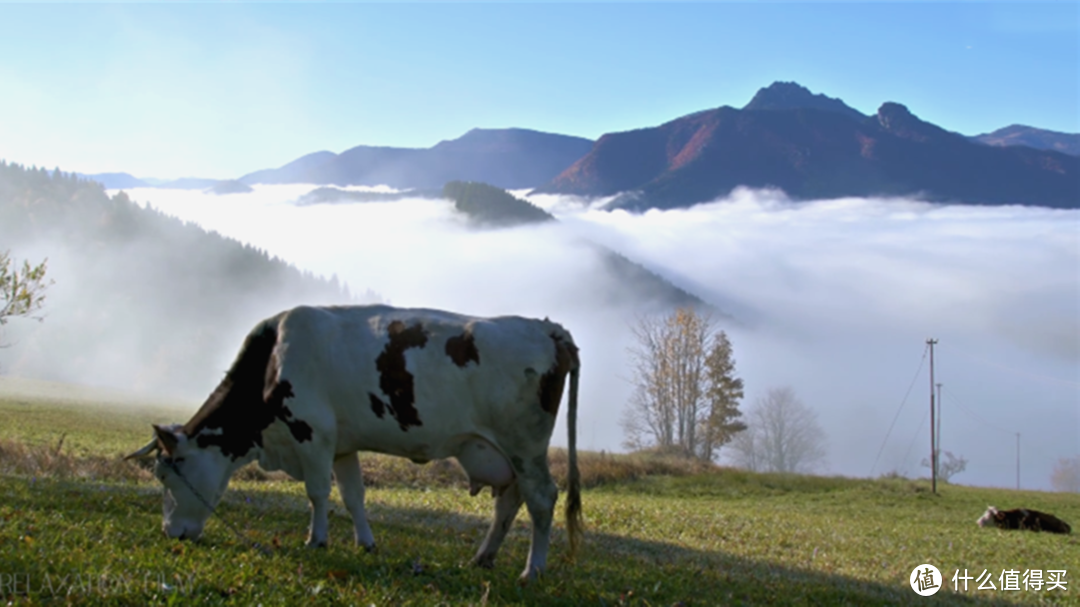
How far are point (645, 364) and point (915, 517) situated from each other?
80.6 metres

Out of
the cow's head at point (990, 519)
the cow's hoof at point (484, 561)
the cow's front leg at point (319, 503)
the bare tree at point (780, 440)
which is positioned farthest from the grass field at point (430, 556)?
the bare tree at point (780, 440)

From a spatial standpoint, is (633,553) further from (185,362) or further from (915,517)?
(185,362)

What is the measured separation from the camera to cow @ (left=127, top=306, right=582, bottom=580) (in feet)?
34.7

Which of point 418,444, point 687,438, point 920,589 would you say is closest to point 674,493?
point 920,589

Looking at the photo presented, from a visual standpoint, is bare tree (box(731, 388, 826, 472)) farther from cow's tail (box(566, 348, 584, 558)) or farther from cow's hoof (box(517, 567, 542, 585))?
cow's hoof (box(517, 567, 542, 585))

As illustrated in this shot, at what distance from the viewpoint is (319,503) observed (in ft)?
34.9

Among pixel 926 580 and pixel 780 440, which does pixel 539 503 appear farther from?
pixel 780 440

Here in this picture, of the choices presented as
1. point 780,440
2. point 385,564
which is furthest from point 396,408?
point 780,440

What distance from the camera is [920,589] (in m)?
13.9

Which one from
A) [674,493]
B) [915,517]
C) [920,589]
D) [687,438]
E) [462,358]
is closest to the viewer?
[462,358]

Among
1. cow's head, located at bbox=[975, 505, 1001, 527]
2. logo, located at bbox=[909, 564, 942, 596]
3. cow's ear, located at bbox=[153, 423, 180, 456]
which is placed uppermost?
cow's ear, located at bbox=[153, 423, 180, 456]

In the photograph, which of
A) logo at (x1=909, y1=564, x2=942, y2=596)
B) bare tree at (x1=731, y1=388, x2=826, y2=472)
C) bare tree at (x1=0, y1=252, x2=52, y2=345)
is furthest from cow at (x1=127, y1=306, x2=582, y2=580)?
bare tree at (x1=731, y1=388, x2=826, y2=472)

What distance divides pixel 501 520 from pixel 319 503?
2.12 metres

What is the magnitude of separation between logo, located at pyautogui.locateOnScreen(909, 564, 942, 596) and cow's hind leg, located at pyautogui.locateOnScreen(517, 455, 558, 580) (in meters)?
6.27
